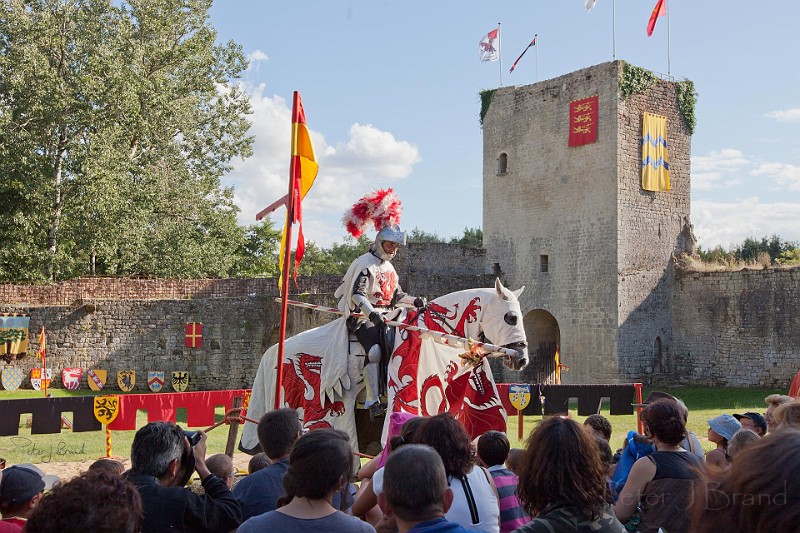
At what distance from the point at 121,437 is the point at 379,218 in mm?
8739

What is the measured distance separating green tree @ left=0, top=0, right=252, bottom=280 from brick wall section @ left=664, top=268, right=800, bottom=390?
51.1 feet

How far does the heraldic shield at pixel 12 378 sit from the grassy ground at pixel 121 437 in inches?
23.3

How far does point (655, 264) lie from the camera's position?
22.9 metres

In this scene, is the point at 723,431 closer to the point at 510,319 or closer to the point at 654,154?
the point at 510,319

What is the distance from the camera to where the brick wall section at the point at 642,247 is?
72.7ft

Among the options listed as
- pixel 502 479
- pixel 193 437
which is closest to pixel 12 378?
pixel 193 437

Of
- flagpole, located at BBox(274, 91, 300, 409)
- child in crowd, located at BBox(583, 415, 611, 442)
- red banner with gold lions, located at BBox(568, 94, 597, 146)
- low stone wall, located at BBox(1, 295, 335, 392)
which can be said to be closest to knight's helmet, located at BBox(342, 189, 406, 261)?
flagpole, located at BBox(274, 91, 300, 409)

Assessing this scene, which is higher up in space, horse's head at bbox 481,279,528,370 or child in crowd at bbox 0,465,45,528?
horse's head at bbox 481,279,528,370

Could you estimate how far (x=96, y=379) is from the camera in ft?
69.7

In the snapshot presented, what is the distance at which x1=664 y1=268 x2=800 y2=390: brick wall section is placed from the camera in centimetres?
2014

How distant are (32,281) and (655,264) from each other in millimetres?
18688

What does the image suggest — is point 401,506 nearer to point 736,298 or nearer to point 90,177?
point 736,298

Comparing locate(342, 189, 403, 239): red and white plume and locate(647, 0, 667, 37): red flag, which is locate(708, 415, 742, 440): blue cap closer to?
locate(342, 189, 403, 239): red and white plume

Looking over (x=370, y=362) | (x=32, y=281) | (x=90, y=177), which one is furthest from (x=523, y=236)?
(x=370, y=362)
